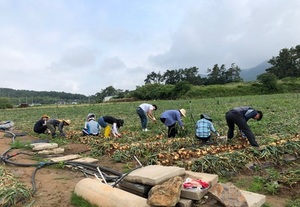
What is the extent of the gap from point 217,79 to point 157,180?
73564 millimetres

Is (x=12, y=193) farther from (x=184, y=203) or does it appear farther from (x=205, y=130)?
(x=205, y=130)

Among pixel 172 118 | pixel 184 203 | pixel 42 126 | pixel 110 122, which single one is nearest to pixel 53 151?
pixel 110 122

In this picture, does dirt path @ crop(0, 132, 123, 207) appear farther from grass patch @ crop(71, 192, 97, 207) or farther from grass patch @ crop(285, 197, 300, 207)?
grass patch @ crop(285, 197, 300, 207)

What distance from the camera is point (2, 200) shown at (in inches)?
166

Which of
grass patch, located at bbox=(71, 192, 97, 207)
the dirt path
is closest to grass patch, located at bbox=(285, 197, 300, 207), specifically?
grass patch, located at bbox=(71, 192, 97, 207)

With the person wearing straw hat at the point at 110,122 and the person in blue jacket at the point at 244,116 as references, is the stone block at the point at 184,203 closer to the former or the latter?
the person in blue jacket at the point at 244,116

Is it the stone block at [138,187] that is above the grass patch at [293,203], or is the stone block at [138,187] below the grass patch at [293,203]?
above

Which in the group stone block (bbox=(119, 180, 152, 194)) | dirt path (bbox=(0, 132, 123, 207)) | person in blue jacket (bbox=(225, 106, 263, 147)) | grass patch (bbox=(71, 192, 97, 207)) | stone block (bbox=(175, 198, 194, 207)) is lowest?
dirt path (bbox=(0, 132, 123, 207))

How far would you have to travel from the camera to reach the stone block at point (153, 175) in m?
3.86

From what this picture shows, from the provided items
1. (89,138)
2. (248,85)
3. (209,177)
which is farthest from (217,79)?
(209,177)

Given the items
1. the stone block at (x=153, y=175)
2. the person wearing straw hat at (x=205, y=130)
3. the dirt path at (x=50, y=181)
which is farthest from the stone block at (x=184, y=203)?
the person wearing straw hat at (x=205, y=130)

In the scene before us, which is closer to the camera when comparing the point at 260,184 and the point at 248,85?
the point at 260,184

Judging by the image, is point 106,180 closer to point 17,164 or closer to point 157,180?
point 157,180

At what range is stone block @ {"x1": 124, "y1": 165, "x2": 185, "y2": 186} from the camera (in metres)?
3.86
